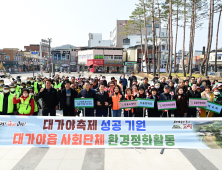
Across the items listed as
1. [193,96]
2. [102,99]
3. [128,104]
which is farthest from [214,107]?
[102,99]

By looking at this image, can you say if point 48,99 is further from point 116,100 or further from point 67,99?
point 116,100

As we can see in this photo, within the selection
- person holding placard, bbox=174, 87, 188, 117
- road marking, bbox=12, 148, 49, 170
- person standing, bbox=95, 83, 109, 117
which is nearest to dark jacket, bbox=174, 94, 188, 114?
person holding placard, bbox=174, 87, 188, 117

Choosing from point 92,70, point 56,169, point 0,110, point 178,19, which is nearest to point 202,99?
point 56,169

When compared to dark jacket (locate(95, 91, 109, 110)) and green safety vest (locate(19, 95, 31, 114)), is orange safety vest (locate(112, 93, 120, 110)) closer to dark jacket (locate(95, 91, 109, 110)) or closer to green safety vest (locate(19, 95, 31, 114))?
dark jacket (locate(95, 91, 109, 110))

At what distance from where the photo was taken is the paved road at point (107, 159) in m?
4.98

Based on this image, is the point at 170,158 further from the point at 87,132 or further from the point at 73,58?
the point at 73,58

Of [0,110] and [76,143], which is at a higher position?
[0,110]

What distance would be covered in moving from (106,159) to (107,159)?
28 millimetres

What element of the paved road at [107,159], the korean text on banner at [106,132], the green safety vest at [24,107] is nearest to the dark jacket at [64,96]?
the green safety vest at [24,107]

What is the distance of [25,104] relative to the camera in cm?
649

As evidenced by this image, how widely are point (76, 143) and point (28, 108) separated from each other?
2.34m

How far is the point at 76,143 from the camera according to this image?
5336 millimetres

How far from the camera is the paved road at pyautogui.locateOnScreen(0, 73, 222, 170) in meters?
4.98

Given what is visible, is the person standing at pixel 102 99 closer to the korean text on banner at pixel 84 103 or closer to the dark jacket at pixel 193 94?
the korean text on banner at pixel 84 103
